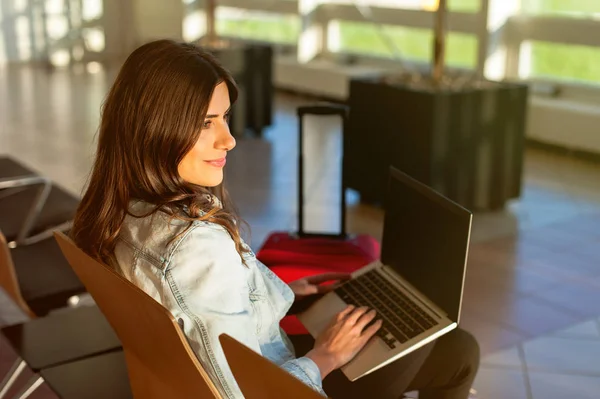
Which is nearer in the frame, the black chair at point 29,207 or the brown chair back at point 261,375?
the brown chair back at point 261,375

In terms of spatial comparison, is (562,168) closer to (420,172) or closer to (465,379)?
(420,172)

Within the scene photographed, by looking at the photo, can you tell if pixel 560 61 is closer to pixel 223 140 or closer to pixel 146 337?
pixel 223 140

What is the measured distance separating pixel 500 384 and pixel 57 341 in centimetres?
149

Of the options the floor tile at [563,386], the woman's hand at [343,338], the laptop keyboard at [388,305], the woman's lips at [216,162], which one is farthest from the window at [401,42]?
the woman's lips at [216,162]

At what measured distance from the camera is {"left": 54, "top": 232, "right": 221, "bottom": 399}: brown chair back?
3.95 ft

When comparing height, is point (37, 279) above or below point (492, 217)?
above

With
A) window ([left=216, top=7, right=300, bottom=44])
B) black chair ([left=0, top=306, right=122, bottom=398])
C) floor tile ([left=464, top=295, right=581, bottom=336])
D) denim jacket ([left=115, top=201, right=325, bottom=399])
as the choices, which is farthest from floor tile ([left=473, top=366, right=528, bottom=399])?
window ([left=216, top=7, right=300, bottom=44])

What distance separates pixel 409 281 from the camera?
1815 millimetres

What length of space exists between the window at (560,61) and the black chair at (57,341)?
518cm

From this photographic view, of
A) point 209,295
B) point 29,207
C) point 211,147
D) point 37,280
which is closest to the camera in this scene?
point 209,295

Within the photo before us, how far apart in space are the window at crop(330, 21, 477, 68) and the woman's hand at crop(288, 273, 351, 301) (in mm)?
5434

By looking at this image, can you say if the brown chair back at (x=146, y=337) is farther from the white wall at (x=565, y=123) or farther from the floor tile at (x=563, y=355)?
the white wall at (x=565, y=123)

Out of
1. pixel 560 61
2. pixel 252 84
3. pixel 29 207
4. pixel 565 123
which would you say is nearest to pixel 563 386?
pixel 29 207

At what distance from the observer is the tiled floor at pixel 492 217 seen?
10.1 feet
